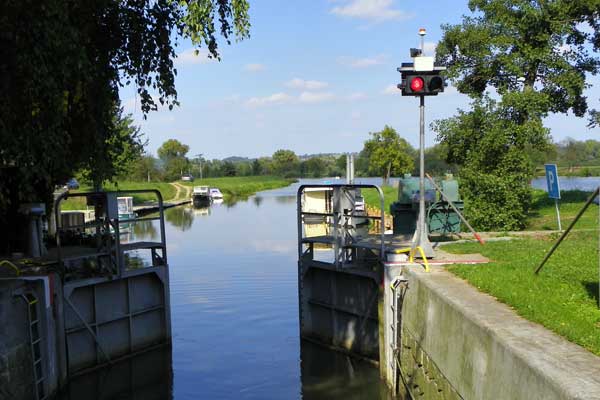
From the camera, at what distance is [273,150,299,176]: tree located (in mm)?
182875

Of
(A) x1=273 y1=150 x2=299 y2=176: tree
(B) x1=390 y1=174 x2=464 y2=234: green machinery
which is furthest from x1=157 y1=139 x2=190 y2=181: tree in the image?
(B) x1=390 y1=174 x2=464 y2=234: green machinery

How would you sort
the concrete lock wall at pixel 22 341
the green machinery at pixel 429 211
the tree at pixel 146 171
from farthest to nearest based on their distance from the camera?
the tree at pixel 146 171
the green machinery at pixel 429 211
the concrete lock wall at pixel 22 341

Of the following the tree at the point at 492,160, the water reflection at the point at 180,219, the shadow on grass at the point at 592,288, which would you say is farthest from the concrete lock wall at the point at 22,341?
the water reflection at the point at 180,219

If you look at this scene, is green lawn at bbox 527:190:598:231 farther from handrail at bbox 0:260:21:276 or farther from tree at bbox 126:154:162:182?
tree at bbox 126:154:162:182

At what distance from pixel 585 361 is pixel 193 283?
58.7ft

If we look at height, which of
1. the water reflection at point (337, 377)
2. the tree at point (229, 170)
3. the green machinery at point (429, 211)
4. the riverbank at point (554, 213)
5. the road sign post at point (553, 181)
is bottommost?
the water reflection at point (337, 377)

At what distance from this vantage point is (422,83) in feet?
35.5

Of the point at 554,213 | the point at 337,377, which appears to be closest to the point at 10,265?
the point at 337,377

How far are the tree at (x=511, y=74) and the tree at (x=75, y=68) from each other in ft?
38.1

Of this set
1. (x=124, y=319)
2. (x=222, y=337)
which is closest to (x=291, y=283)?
(x=222, y=337)

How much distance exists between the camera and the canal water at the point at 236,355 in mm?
12359

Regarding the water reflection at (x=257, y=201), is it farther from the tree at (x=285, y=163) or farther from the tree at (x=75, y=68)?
the tree at (x=285, y=163)

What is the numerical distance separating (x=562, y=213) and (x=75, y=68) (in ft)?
59.1

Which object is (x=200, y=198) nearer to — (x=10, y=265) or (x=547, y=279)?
(x=10, y=265)
